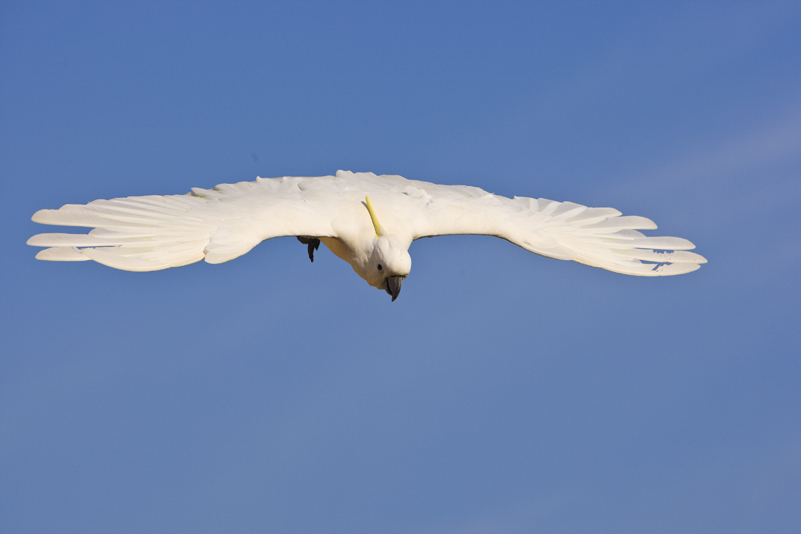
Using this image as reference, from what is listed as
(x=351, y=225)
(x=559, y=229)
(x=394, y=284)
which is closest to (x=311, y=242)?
(x=351, y=225)

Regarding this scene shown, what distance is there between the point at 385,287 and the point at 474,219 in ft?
5.21

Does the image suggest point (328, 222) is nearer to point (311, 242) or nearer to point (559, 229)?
point (311, 242)

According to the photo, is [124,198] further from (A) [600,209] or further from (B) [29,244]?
(A) [600,209]

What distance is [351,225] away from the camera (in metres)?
9.41

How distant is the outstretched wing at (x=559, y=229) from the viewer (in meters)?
10.4

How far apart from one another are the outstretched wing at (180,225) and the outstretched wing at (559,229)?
5.09 ft

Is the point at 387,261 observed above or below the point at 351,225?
below

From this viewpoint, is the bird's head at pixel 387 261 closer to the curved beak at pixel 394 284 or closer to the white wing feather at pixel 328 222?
the curved beak at pixel 394 284

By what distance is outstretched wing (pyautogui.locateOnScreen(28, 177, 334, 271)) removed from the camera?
A: 7.81 metres

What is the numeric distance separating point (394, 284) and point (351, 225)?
77cm

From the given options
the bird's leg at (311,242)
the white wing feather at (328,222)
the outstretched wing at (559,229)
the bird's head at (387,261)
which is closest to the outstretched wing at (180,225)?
the white wing feather at (328,222)

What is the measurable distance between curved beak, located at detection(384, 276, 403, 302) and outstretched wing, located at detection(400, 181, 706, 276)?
30.9 inches

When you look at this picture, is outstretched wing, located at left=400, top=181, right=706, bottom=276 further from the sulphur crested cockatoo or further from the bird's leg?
the bird's leg

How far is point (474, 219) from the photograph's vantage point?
411 inches
